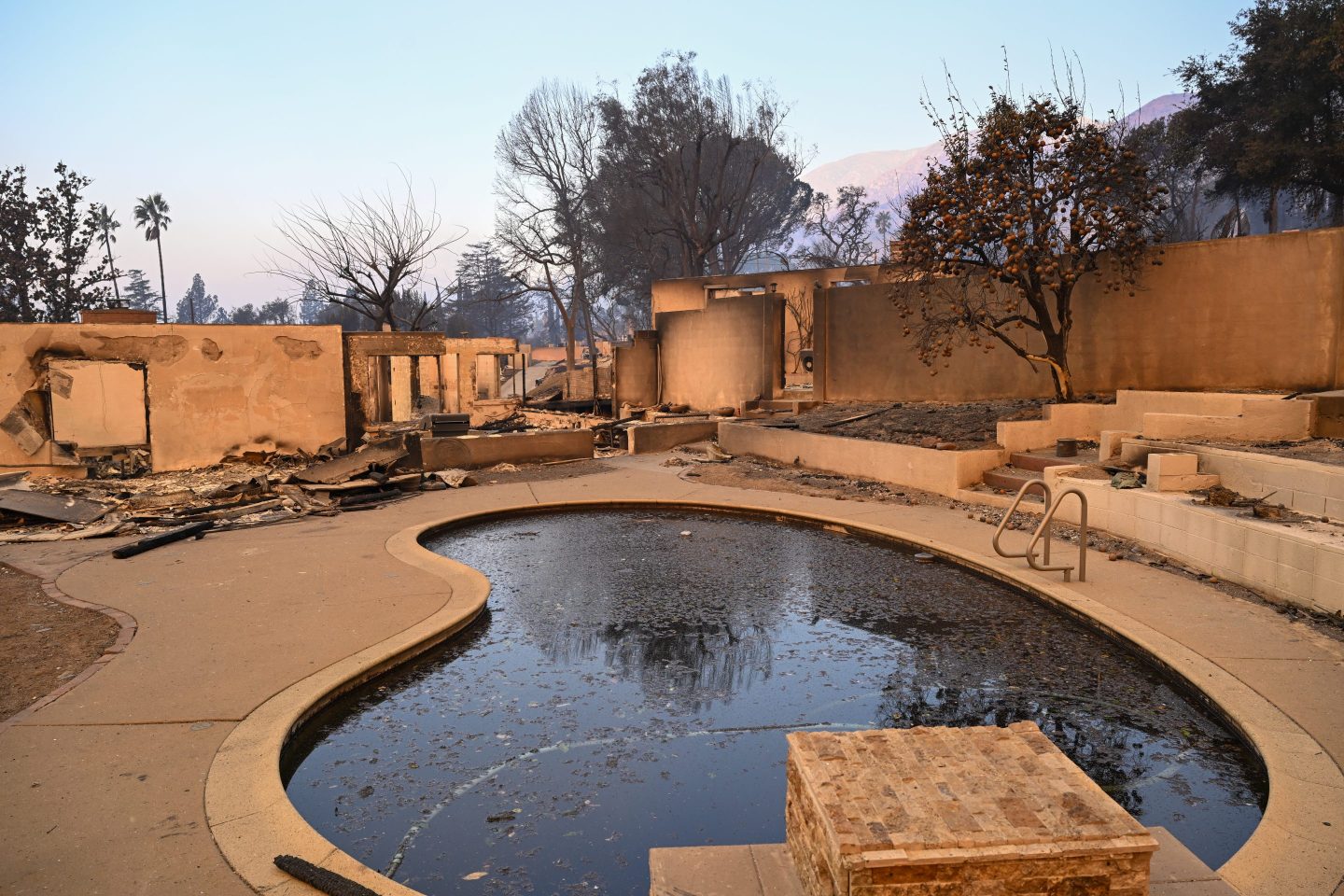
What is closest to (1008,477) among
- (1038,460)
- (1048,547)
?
(1038,460)

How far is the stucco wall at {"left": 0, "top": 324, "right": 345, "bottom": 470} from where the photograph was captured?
13.7 meters

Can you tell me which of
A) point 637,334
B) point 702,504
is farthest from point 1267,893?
A: point 637,334

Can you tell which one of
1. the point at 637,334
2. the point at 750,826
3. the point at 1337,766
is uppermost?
the point at 637,334

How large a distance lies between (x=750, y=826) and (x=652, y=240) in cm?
4036

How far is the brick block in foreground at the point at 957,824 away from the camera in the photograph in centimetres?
241

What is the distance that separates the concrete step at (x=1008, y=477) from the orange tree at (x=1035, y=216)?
8.86 feet

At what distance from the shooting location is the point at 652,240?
4244 centimetres

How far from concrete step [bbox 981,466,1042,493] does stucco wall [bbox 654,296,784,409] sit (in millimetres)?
8735

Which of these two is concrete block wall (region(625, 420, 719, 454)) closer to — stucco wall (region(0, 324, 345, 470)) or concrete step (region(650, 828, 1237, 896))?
stucco wall (region(0, 324, 345, 470))

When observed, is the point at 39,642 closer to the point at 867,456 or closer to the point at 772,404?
the point at 867,456

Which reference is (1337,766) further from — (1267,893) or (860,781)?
(860,781)

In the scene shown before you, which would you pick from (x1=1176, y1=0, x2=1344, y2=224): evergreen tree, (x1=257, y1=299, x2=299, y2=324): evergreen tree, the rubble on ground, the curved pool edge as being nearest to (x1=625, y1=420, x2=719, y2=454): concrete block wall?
the rubble on ground

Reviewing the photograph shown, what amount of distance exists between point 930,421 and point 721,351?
7.36m

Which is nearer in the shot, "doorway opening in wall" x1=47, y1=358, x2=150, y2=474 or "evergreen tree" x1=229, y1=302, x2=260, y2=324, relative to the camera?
"doorway opening in wall" x1=47, y1=358, x2=150, y2=474
